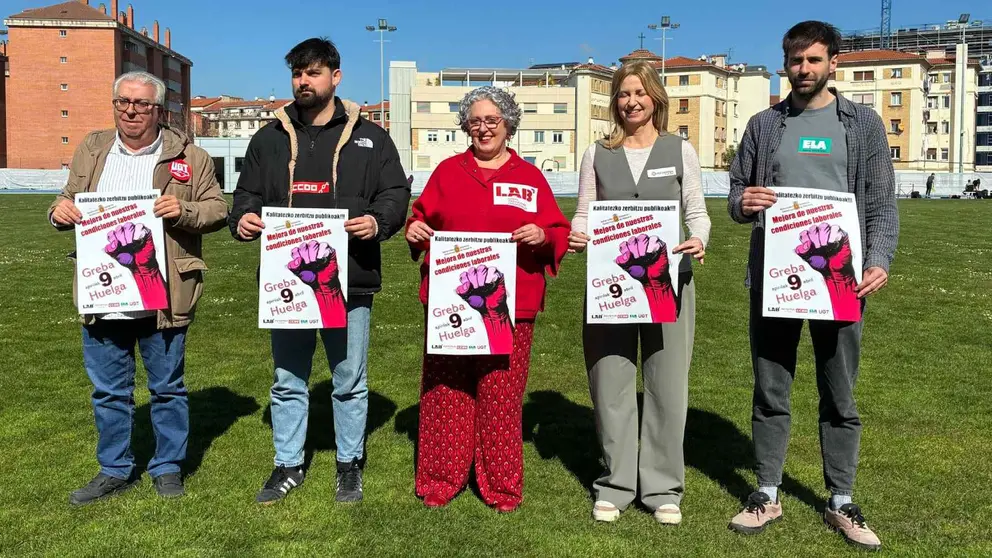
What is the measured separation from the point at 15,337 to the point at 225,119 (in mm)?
145458

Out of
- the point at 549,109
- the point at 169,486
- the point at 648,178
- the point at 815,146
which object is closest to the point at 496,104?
the point at 648,178

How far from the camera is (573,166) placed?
91.9 metres

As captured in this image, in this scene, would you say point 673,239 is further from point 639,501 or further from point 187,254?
point 187,254

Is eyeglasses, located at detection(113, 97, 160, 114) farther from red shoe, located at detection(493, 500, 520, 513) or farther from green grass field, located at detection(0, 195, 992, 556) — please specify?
red shoe, located at detection(493, 500, 520, 513)

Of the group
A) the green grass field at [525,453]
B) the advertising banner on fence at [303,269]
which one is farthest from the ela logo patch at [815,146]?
the advertising banner on fence at [303,269]

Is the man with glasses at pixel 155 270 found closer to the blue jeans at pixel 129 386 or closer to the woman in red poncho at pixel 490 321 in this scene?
the blue jeans at pixel 129 386

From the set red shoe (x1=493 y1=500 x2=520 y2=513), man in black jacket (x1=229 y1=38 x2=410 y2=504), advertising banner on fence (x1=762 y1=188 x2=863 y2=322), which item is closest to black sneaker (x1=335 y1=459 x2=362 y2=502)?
man in black jacket (x1=229 y1=38 x2=410 y2=504)

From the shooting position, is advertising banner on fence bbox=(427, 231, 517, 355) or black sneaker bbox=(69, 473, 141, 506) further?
black sneaker bbox=(69, 473, 141, 506)

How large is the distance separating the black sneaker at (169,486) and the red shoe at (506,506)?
1643 millimetres

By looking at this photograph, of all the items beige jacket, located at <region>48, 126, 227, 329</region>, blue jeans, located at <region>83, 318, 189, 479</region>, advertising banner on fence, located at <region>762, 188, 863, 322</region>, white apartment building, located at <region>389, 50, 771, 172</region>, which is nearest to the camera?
advertising banner on fence, located at <region>762, 188, 863, 322</region>

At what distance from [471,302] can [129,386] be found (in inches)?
Answer: 74.0

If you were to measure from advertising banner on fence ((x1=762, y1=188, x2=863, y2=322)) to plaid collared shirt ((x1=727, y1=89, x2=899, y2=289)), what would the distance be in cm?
12

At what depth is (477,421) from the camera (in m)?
4.16

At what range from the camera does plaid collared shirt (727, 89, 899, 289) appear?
3.58 meters
